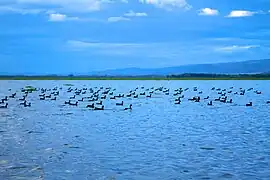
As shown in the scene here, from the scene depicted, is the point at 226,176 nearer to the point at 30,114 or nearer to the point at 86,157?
the point at 86,157

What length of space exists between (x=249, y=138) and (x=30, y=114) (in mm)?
21184

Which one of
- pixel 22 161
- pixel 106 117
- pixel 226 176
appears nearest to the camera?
pixel 226 176

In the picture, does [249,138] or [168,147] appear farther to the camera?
[249,138]

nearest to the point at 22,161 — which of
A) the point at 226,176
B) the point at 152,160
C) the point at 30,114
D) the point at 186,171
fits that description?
the point at 152,160

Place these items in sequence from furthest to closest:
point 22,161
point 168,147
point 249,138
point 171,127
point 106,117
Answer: point 106,117 → point 171,127 → point 249,138 → point 168,147 → point 22,161

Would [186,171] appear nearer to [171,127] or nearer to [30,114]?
[171,127]

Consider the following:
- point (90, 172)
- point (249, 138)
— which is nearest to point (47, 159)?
point (90, 172)

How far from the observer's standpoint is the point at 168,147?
23969 millimetres

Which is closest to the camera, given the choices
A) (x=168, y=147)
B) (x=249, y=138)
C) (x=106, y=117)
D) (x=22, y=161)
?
(x=22, y=161)

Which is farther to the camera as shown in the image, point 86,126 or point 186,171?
point 86,126

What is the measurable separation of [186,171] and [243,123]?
59.0ft

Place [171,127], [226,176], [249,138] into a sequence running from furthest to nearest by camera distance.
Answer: [171,127], [249,138], [226,176]

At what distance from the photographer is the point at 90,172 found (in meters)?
18.2

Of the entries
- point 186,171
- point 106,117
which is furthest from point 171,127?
point 186,171
